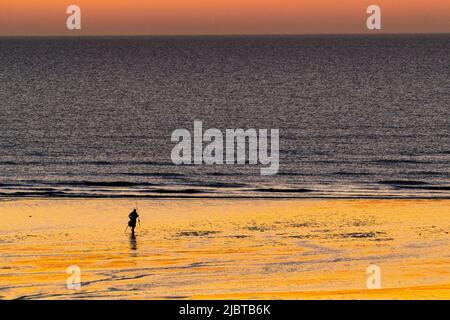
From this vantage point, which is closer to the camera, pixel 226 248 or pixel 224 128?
pixel 226 248

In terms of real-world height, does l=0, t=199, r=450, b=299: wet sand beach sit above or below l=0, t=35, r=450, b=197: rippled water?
below

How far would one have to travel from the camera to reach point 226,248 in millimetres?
39812

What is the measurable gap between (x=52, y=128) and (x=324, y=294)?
70.4 meters

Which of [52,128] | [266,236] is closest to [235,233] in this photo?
[266,236]

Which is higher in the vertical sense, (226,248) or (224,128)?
(224,128)

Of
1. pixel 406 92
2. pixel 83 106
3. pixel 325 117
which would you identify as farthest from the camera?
pixel 406 92

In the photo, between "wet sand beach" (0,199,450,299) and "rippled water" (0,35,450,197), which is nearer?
"wet sand beach" (0,199,450,299)

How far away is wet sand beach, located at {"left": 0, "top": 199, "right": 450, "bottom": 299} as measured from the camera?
1300 inches

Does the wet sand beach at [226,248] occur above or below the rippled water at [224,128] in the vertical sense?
below

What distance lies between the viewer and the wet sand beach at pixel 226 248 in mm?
33031

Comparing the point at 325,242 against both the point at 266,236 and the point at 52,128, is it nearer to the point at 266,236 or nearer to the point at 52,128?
the point at 266,236

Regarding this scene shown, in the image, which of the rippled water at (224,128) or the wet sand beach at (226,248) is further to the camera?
the rippled water at (224,128)
